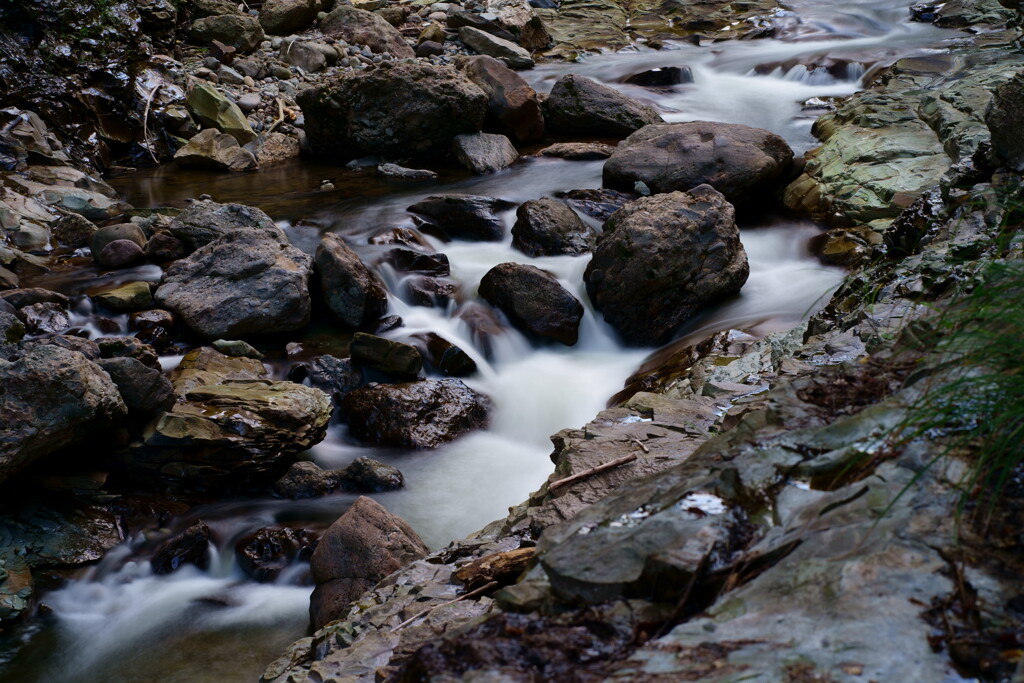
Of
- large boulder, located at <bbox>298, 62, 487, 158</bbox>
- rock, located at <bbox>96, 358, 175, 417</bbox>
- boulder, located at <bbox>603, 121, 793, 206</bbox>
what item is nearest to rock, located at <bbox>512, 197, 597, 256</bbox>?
boulder, located at <bbox>603, 121, 793, 206</bbox>

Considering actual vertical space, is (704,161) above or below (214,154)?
above

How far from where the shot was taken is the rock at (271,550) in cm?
487

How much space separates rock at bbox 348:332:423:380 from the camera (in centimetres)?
667

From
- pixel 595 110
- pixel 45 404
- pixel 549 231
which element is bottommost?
pixel 549 231

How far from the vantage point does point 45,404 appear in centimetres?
480

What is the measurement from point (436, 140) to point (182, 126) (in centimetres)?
369

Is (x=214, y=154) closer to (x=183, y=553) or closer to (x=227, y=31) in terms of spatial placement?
(x=227, y=31)

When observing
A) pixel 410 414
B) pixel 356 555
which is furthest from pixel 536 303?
pixel 356 555

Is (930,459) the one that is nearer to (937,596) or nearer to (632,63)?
(937,596)

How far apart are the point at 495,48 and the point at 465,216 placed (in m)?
7.49

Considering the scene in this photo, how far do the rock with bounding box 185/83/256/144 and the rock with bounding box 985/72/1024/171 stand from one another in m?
9.94

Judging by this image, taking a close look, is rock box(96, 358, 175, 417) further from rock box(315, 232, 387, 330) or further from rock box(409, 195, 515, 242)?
rock box(409, 195, 515, 242)

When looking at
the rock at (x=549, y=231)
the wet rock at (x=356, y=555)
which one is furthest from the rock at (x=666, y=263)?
the wet rock at (x=356, y=555)

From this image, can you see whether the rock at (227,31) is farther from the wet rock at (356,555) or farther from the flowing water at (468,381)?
the wet rock at (356,555)
